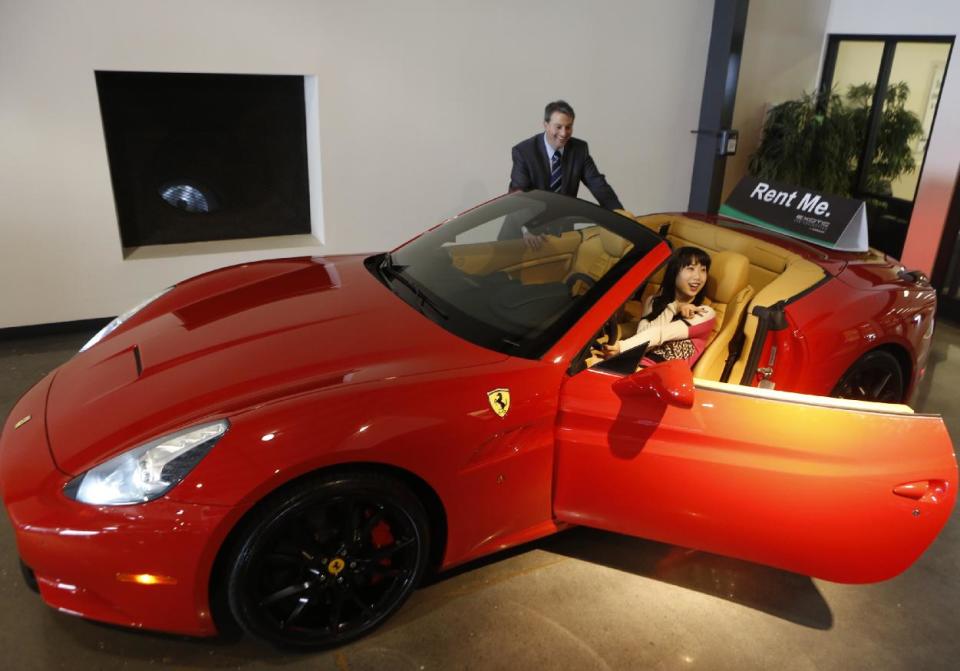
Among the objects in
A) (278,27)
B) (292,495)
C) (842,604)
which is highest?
(278,27)

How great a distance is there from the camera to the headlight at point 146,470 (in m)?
2.02

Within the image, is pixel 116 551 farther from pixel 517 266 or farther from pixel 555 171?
pixel 555 171

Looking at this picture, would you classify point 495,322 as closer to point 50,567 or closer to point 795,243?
point 50,567

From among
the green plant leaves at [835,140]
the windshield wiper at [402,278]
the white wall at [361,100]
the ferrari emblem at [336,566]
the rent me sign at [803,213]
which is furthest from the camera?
the green plant leaves at [835,140]

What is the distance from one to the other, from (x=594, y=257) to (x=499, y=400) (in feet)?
2.52

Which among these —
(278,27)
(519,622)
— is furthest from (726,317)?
(278,27)

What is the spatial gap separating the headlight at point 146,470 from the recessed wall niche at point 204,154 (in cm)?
336

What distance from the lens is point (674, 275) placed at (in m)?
2.95

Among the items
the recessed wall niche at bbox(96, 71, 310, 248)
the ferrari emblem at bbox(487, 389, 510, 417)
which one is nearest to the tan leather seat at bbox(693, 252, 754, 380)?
the ferrari emblem at bbox(487, 389, 510, 417)

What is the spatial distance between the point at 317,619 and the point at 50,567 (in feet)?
2.58

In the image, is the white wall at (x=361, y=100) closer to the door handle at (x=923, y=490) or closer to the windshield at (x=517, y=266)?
the windshield at (x=517, y=266)

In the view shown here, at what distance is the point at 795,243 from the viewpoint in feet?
11.5

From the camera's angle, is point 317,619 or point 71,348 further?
point 71,348

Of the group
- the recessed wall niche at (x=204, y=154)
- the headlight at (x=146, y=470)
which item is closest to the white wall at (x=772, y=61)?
the recessed wall niche at (x=204, y=154)
